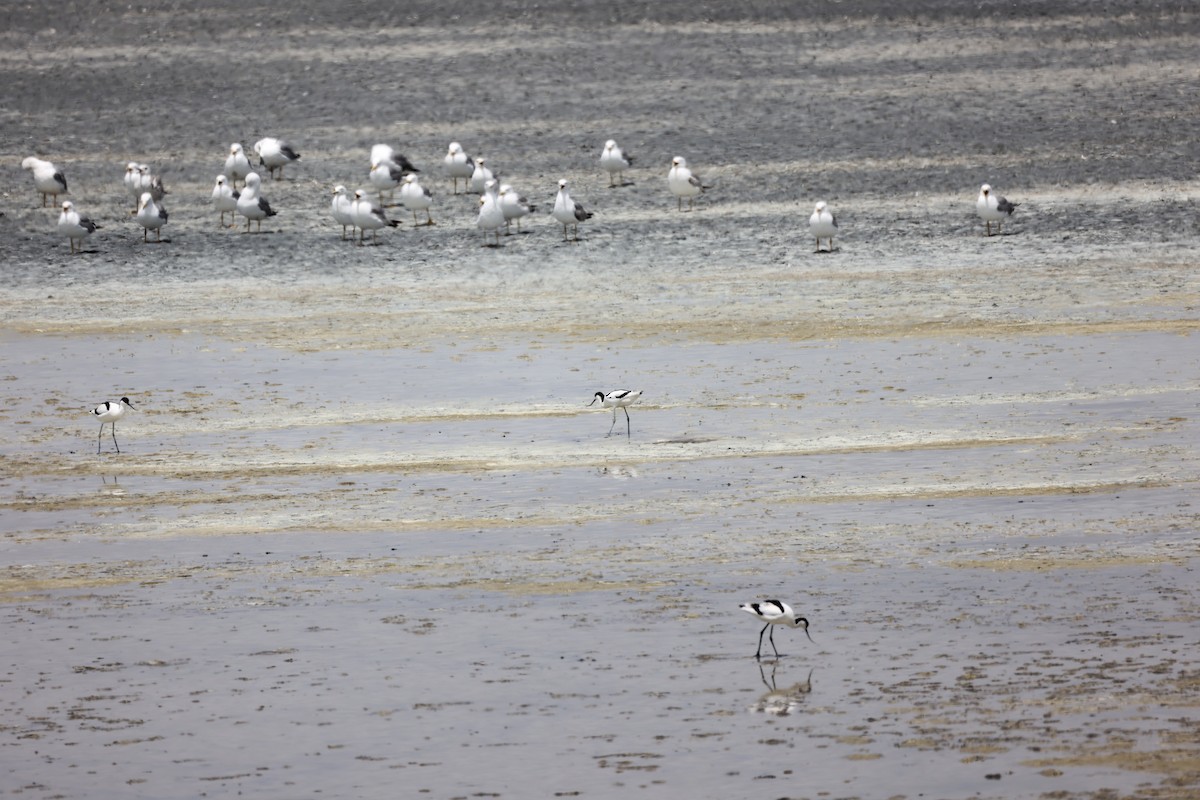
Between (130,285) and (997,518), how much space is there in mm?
13842

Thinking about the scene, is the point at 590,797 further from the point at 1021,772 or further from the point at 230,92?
the point at 230,92

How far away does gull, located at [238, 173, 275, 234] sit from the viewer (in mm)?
25516

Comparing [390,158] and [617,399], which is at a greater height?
[390,158]

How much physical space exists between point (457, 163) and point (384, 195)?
1.32 metres

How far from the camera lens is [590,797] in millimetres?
8648

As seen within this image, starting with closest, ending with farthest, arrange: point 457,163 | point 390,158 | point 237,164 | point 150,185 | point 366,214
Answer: point 366,214, point 150,185, point 457,163, point 237,164, point 390,158

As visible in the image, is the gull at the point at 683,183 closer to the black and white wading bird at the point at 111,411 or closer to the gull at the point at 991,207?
the gull at the point at 991,207

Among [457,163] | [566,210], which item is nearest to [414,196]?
[457,163]

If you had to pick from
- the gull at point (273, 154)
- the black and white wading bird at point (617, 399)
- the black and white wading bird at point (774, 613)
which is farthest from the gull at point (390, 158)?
the black and white wading bird at point (774, 613)

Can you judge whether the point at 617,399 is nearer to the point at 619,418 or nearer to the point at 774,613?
the point at 619,418

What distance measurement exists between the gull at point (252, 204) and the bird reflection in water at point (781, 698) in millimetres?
16998

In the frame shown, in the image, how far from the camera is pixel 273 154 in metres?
28.3

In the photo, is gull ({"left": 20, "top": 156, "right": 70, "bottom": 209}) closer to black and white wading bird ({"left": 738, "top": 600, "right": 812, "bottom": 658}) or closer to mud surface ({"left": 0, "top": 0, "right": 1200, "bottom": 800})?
mud surface ({"left": 0, "top": 0, "right": 1200, "bottom": 800})

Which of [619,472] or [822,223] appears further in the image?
[822,223]
